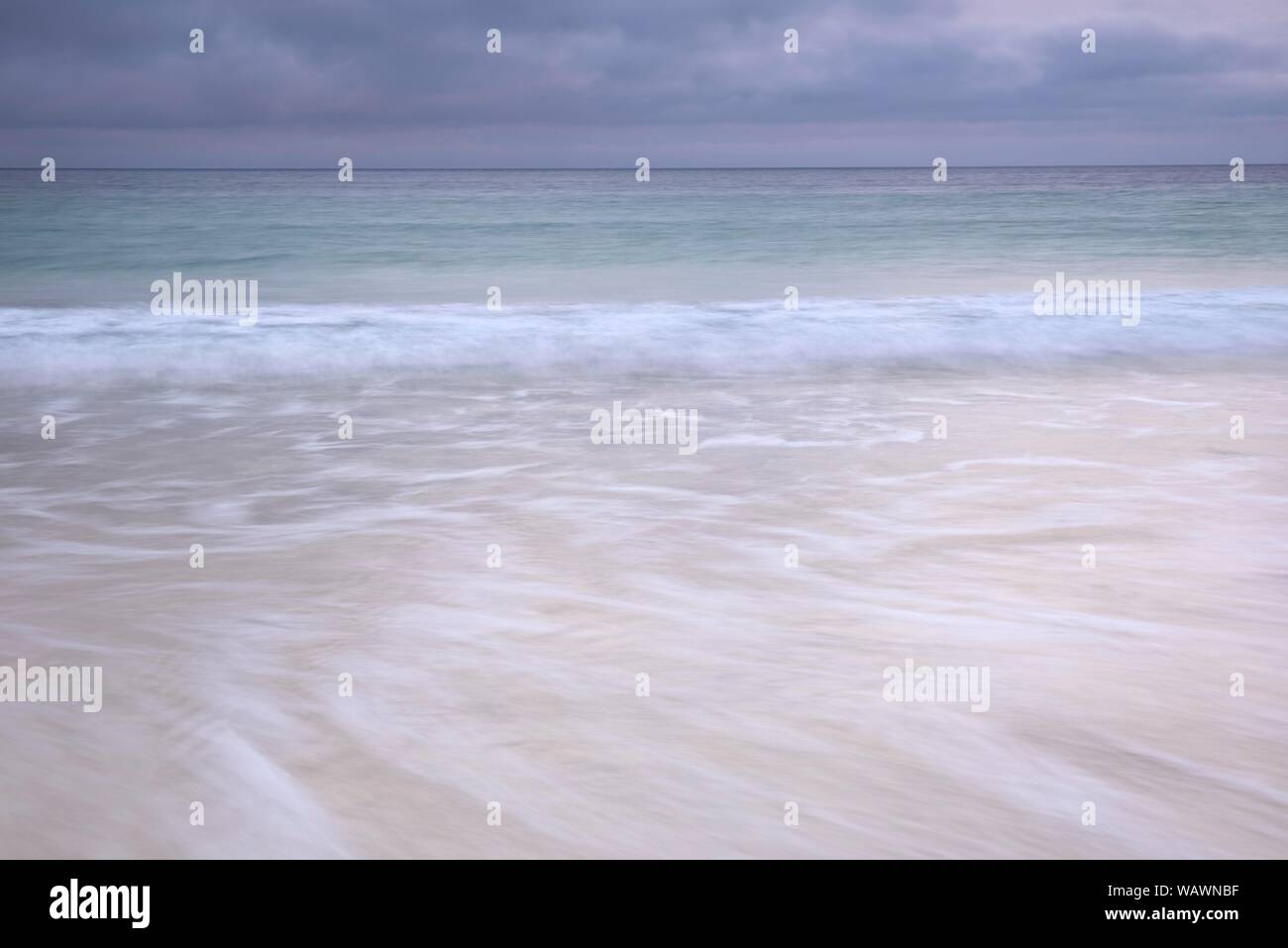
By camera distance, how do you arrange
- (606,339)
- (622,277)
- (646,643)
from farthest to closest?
1. (622,277)
2. (606,339)
3. (646,643)

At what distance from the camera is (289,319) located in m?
12.5

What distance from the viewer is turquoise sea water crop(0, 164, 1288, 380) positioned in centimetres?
1073

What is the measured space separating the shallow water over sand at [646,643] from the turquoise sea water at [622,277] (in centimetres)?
432

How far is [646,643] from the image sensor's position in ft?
11.3

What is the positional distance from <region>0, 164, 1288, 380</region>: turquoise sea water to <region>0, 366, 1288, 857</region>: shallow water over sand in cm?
432

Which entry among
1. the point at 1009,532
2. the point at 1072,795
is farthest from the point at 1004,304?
the point at 1072,795

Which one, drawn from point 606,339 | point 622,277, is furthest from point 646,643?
point 622,277

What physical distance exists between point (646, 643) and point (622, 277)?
16.6 metres

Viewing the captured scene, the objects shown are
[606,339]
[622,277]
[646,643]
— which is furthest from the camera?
[622,277]

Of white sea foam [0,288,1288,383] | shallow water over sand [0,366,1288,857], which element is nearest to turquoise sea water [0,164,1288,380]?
white sea foam [0,288,1288,383]

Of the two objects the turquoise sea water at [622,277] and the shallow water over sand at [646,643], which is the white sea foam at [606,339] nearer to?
the turquoise sea water at [622,277]

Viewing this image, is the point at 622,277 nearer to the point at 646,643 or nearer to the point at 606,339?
the point at 606,339
